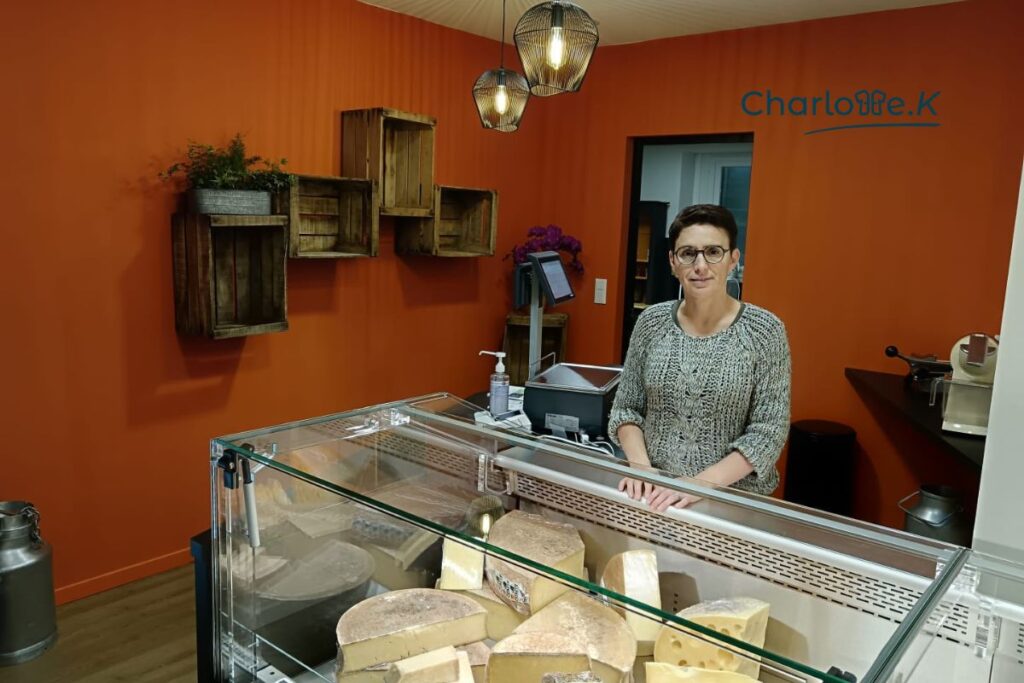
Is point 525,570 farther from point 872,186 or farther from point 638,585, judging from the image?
point 872,186

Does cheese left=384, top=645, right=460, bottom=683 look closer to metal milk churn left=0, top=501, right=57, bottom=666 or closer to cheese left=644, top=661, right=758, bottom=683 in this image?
cheese left=644, top=661, right=758, bottom=683

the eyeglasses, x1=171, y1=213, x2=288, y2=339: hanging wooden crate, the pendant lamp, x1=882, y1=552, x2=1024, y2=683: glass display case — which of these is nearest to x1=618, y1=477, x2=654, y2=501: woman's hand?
x1=882, y1=552, x2=1024, y2=683: glass display case

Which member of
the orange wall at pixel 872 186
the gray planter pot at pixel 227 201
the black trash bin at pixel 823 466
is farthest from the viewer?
the black trash bin at pixel 823 466

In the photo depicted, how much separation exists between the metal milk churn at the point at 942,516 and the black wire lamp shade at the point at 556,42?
2257 millimetres

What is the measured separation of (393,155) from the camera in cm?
400

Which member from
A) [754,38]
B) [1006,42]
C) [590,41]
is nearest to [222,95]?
[590,41]

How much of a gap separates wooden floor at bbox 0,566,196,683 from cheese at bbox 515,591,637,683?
210 centimetres

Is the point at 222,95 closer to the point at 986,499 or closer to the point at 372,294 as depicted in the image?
the point at 372,294

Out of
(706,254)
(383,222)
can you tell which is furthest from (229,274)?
(706,254)

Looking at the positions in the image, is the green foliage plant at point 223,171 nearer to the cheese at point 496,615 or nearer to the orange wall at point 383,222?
the orange wall at point 383,222

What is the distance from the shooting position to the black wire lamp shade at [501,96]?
2.93 meters

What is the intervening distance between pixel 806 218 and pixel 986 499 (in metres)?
2.94

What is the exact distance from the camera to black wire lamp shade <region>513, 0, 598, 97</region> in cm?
205

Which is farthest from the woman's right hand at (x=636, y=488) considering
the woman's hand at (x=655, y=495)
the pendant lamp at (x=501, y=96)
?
the pendant lamp at (x=501, y=96)
